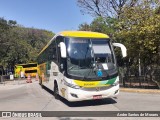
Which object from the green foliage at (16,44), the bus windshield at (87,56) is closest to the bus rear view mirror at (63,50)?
the bus windshield at (87,56)

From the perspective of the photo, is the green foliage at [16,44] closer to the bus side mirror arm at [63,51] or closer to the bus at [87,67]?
A: the bus at [87,67]

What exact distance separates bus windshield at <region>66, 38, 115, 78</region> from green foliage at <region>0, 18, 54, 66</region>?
141 feet

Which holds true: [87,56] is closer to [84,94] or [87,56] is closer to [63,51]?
[63,51]

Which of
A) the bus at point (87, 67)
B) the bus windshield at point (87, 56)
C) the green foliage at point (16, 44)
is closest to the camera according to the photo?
the bus at point (87, 67)

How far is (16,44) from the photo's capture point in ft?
215

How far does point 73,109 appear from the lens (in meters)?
13.9

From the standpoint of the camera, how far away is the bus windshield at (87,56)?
14.3 metres

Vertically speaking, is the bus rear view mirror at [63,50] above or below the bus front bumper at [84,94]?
above

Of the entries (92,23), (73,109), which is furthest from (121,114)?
(92,23)

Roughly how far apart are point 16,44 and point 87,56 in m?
52.5

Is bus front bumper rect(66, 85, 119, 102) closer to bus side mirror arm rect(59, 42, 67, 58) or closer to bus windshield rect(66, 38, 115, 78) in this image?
bus windshield rect(66, 38, 115, 78)

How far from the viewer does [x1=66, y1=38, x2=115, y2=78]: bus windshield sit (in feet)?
46.8

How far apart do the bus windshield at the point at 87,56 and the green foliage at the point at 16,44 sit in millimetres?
42836

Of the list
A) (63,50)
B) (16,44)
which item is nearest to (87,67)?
(63,50)
